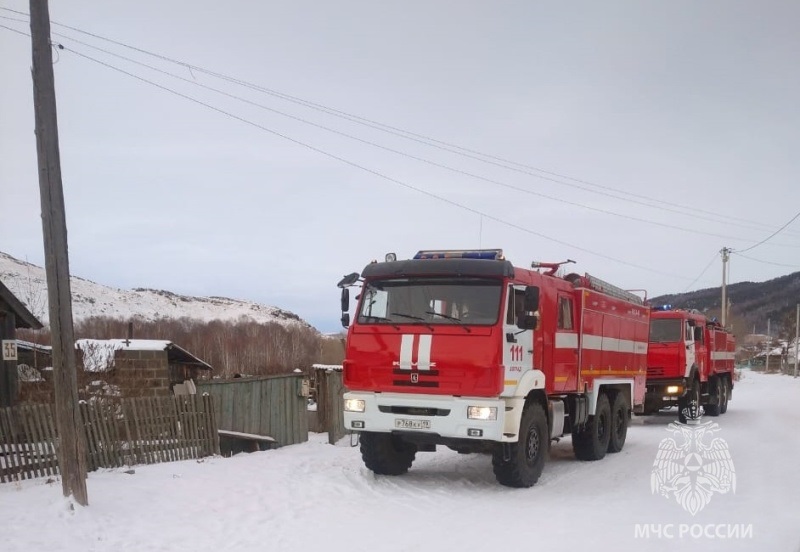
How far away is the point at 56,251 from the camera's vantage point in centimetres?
761

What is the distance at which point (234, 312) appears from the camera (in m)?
143

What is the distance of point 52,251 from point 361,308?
3.96 metres

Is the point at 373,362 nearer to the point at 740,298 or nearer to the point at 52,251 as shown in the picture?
the point at 52,251

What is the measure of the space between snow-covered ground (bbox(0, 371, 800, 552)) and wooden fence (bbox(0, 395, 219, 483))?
0.32 metres

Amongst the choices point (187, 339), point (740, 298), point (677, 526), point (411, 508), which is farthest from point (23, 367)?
point (740, 298)

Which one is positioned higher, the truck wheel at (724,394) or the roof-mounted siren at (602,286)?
the roof-mounted siren at (602,286)

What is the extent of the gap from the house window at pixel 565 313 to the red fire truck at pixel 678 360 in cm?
780

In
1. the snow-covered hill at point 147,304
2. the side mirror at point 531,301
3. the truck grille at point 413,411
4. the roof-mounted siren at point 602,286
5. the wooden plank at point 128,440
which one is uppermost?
the snow-covered hill at point 147,304

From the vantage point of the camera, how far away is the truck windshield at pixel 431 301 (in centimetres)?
915

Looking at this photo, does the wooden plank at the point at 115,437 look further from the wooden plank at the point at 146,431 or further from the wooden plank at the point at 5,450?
the wooden plank at the point at 5,450

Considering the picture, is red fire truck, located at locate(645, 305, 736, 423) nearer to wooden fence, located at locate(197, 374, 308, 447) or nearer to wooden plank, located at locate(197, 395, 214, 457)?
wooden fence, located at locate(197, 374, 308, 447)

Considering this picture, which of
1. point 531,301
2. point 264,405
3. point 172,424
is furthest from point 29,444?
point 531,301

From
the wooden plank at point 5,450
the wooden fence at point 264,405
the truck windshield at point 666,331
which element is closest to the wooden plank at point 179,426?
the wooden fence at point 264,405

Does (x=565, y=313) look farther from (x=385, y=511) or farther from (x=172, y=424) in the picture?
(x=172, y=424)
